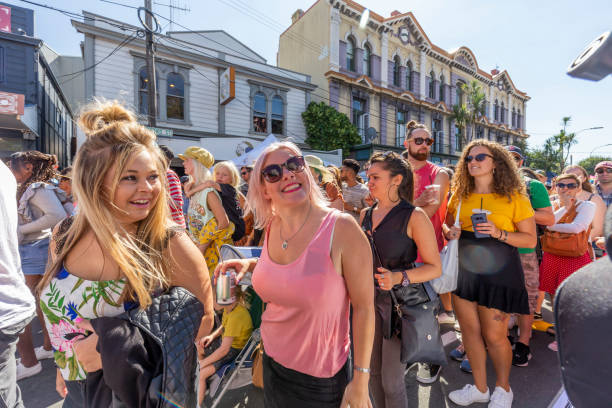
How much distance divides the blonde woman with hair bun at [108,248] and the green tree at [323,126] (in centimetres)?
1500

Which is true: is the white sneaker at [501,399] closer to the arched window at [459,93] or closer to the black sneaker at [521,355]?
the black sneaker at [521,355]

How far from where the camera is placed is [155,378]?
1083mm

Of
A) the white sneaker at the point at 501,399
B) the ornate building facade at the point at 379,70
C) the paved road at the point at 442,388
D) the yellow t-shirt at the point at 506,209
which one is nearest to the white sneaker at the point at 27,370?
the paved road at the point at 442,388

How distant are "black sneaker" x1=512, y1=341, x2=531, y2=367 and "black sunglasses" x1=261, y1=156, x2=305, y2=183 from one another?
3216 mm

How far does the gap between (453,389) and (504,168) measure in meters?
2.06

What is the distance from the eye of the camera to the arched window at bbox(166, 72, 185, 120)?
1276cm

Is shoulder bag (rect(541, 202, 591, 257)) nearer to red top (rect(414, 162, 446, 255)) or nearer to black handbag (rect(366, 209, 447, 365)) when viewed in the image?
red top (rect(414, 162, 446, 255))

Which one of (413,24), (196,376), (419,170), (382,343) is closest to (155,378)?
(196,376)

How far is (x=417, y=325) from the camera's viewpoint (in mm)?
1943

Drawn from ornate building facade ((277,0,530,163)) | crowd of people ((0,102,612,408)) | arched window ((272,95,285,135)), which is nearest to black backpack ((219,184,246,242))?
crowd of people ((0,102,612,408))

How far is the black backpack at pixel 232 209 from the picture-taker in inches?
135

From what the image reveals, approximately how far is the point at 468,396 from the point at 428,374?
19.0 inches

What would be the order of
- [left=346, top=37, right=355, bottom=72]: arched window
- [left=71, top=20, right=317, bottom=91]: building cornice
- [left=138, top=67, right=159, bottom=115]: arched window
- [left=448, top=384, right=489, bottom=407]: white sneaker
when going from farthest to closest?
[left=346, top=37, right=355, bottom=72]: arched window → [left=138, top=67, right=159, bottom=115]: arched window → [left=71, top=20, right=317, bottom=91]: building cornice → [left=448, top=384, right=489, bottom=407]: white sneaker

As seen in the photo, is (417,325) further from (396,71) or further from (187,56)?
(396,71)
